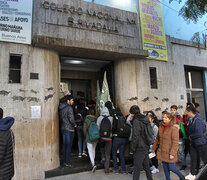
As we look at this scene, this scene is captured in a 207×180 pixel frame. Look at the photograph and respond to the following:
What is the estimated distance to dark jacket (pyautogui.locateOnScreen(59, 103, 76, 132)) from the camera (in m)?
5.11

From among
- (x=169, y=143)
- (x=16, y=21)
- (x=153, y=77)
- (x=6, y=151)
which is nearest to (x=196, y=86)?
(x=153, y=77)

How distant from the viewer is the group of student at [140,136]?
12.0 feet

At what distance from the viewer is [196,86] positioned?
29.9ft

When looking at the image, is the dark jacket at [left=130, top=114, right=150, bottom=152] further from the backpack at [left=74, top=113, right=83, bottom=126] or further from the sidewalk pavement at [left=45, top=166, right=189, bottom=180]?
the backpack at [left=74, top=113, right=83, bottom=126]

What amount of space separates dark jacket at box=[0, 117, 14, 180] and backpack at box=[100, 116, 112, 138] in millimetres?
2389

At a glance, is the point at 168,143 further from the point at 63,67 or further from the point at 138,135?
the point at 63,67

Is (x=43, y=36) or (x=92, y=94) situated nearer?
(x=43, y=36)

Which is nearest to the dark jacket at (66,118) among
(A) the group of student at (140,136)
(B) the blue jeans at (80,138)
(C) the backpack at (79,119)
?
(A) the group of student at (140,136)

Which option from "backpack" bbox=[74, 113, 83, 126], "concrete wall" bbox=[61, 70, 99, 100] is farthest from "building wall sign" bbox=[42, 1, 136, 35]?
"concrete wall" bbox=[61, 70, 99, 100]

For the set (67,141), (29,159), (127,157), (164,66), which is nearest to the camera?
(29,159)

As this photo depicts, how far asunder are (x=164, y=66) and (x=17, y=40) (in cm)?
553

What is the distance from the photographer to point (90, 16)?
20.0ft

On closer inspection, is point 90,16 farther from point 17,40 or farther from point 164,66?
point 164,66

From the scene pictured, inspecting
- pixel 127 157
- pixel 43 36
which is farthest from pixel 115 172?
pixel 43 36
